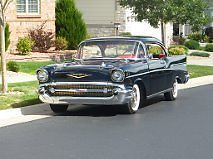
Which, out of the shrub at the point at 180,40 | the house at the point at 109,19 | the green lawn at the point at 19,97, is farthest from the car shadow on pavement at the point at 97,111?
the shrub at the point at 180,40

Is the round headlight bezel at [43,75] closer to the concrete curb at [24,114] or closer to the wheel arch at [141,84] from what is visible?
the concrete curb at [24,114]

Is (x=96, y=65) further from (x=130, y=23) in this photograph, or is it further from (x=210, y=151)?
(x=130, y=23)

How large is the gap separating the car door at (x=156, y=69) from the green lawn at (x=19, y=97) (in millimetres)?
2572

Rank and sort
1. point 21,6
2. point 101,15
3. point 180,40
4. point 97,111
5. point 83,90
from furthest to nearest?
point 180,40
point 101,15
point 21,6
point 97,111
point 83,90

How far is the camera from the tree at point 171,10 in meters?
22.5

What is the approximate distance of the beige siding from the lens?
3681 cm

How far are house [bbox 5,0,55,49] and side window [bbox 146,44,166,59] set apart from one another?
13224 mm

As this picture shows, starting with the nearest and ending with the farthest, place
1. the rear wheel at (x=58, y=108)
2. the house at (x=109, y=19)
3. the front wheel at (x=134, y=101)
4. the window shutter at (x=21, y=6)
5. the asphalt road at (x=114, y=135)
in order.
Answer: the asphalt road at (x=114, y=135) → the front wheel at (x=134, y=101) → the rear wheel at (x=58, y=108) → the window shutter at (x=21, y=6) → the house at (x=109, y=19)

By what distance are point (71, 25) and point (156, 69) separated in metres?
15.9

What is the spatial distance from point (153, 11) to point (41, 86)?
13042 millimetres

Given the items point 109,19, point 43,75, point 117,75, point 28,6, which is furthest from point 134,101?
point 109,19

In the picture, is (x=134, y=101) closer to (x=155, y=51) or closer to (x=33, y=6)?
Result: (x=155, y=51)

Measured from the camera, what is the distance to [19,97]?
12336 mm

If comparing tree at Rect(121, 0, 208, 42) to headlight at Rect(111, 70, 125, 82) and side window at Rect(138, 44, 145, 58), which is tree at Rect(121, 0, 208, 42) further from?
headlight at Rect(111, 70, 125, 82)
